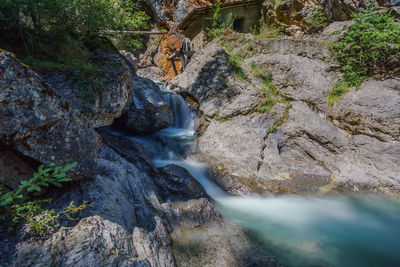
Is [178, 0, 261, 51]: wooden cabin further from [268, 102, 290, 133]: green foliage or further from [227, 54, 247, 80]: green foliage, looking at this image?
[268, 102, 290, 133]: green foliage

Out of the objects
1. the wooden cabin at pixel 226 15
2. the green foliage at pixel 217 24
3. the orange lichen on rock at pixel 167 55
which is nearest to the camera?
the green foliage at pixel 217 24

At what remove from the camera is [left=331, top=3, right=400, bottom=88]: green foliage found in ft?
22.1

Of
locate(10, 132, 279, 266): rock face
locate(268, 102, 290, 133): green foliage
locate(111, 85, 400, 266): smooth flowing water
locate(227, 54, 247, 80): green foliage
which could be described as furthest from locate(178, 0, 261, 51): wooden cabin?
locate(10, 132, 279, 266): rock face

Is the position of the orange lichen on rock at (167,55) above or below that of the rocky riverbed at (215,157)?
above

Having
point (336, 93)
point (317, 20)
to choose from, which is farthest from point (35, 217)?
point (317, 20)

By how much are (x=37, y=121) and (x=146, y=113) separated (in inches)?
186

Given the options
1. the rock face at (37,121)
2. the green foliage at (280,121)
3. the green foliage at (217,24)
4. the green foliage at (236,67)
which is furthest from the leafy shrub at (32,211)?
the green foliage at (217,24)

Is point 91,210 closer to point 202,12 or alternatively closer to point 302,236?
point 302,236

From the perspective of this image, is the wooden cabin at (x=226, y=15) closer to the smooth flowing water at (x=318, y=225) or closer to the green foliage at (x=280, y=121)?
the green foliage at (x=280, y=121)

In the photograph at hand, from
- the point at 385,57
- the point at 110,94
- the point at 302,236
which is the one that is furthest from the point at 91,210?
the point at 385,57

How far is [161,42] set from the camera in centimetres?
2116

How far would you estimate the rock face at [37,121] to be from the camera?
198 cm

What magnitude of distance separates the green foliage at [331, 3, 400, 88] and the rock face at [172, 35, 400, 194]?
54cm

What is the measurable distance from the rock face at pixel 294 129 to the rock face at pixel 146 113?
59.3 inches
